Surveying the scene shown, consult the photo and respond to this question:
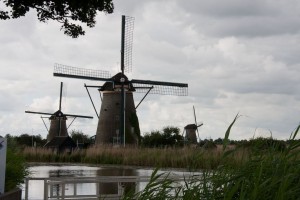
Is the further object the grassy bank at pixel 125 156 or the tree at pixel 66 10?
the grassy bank at pixel 125 156

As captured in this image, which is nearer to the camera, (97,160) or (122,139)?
(97,160)

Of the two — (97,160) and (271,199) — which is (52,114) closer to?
(97,160)

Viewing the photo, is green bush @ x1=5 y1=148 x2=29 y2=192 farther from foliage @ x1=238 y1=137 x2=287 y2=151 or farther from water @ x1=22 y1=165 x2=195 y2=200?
foliage @ x1=238 y1=137 x2=287 y2=151

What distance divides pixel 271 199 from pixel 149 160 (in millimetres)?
31062

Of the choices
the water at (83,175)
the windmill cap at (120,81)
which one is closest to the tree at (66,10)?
the water at (83,175)

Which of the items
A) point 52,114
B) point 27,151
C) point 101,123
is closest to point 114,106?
point 101,123

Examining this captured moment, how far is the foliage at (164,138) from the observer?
182 ft

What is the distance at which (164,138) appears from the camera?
56.1 m

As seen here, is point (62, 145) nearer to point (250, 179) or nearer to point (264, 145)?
point (264, 145)

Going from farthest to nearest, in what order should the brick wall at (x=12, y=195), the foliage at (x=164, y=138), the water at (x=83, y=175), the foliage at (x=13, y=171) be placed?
the foliage at (x=164, y=138)
the water at (x=83, y=175)
the foliage at (x=13, y=171)
the brick wall at (x=12, y=195)

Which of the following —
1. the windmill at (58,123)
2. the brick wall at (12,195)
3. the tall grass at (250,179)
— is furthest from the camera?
the windmill at (58,123)

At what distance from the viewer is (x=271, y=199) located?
210 inches

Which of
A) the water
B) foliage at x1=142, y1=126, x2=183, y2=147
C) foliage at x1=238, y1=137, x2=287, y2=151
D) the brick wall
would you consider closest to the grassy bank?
the water

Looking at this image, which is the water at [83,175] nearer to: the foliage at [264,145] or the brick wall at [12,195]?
the brick wall at [12,195]
